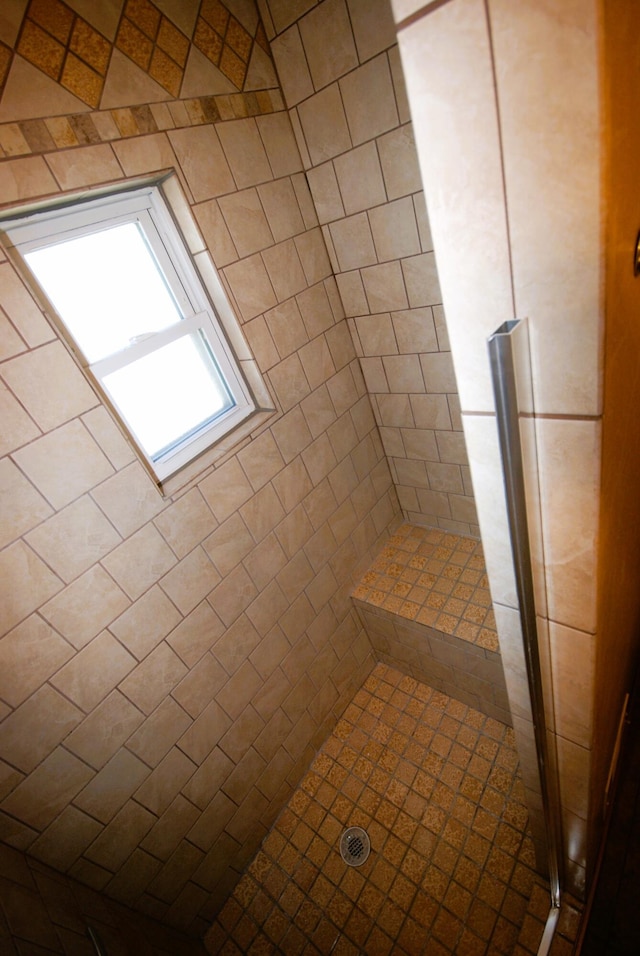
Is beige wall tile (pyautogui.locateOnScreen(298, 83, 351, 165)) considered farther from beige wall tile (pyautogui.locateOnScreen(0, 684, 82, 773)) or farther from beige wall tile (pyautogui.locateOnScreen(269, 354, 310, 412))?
beige wall tile (pyautogui.locateOnScreen(0, 684, 82, 773))

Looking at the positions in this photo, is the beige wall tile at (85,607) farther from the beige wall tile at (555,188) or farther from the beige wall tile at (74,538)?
the beige wall tile at (555,188)

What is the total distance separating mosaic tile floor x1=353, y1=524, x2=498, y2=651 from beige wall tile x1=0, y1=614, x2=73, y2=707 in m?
1.53

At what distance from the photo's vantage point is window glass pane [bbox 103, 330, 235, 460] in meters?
1.55

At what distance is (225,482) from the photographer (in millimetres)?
1693

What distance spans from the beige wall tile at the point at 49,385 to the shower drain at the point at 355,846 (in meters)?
2.24

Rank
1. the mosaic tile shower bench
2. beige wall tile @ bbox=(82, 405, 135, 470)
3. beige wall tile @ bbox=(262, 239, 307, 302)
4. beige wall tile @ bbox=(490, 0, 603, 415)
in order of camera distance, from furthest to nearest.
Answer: the mosaic tile shower bench < beige wall tile @ bbox=(262, 239, 307, 302) < beige wall tile @ bbox=(82, 405, 135, 470) < beige wall tile @ bbox=(490, 0, 603, 415)

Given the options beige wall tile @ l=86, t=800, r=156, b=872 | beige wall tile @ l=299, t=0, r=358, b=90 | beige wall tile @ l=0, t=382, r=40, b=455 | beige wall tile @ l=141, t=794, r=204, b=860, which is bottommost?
beige wall tile @ l=141, t=794, r=204, b=860

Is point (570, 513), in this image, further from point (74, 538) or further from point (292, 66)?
point (292, 66)

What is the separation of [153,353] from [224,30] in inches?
46.4

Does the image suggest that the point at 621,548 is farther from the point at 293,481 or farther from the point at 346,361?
the point at 346,361

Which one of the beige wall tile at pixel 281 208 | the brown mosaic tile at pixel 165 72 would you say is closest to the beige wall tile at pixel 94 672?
the beige wall tile at pixel 281 208

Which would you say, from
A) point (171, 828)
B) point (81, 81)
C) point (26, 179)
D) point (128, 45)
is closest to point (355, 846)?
point (171, 828)

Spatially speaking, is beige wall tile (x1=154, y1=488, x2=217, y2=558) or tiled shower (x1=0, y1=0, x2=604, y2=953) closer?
tiled shower (x1=0, y1=0, x2=604, y2=953)

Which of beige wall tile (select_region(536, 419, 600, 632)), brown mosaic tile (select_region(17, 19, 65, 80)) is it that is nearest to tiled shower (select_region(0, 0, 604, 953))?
brown mosaic tile (select_region(17, 19, 65, 80))
